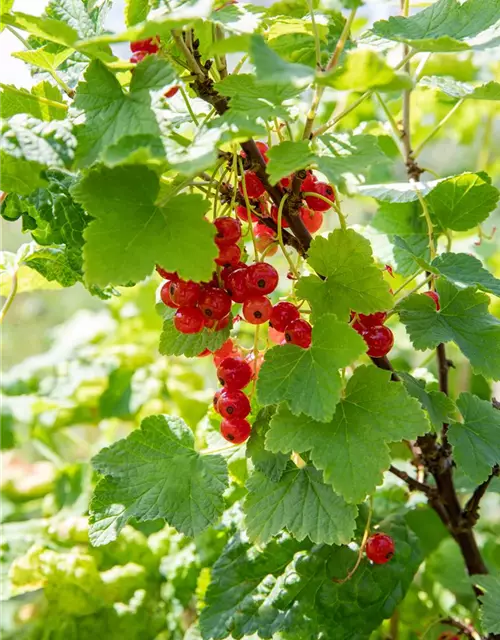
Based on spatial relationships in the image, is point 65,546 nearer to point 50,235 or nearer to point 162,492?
Answer: point 162,492

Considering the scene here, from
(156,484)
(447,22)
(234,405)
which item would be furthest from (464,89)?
(156,484)

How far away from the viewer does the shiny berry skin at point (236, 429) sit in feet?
2.15

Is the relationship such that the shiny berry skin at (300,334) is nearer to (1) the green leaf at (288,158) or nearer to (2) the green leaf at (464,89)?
(1) the green leaf at (288,158)

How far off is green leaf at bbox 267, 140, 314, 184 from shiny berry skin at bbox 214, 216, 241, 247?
0.30 feet

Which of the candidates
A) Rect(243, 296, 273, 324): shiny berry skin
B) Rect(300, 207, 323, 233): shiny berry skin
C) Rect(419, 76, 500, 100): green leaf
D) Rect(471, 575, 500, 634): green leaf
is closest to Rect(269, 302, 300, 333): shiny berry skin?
Rect(243, 296, 273, 324): shiny berry skin

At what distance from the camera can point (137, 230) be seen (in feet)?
1.77

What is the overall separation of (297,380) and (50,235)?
→ 296mm

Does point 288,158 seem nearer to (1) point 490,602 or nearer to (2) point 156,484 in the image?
(2) point 156,484

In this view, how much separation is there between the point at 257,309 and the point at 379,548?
0.33 metres

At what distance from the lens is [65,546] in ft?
3.58

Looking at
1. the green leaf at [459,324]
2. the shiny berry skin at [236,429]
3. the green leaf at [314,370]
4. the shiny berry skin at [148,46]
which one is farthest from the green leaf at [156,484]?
the shiny berry skin at [148,46]

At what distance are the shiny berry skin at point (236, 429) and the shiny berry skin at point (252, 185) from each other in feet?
0.72

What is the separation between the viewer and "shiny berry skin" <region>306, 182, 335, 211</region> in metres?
0.66

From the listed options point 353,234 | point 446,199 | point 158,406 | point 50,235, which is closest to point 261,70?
point 353,234
